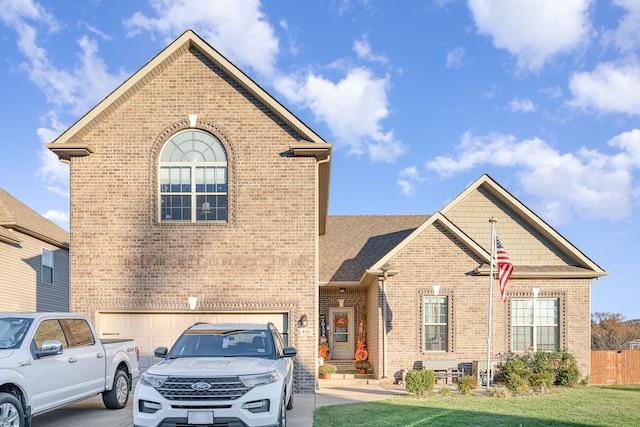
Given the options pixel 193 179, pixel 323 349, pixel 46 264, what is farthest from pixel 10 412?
pixel 46 264

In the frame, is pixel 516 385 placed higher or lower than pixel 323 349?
higher

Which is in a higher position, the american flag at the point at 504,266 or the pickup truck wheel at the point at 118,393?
the american flag at the point at 504,266

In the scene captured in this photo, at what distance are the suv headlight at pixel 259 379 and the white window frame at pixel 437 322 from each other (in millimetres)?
11762

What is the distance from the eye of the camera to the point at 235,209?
1524 cm

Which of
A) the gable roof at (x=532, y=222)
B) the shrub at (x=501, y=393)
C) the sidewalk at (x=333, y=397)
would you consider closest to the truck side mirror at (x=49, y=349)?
the sidewalk at (x=333, y=397)

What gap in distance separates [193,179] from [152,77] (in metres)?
2.81

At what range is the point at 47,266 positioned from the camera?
85.9 feet

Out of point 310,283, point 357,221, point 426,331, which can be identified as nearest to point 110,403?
point 310,283

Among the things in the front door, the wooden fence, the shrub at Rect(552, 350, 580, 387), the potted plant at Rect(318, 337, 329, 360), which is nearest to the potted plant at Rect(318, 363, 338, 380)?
the potted plant at Rect(318, 337, 329, 360)

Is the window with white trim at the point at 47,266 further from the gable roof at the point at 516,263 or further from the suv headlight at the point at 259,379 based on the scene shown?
the suv headlight at the point at 259,379

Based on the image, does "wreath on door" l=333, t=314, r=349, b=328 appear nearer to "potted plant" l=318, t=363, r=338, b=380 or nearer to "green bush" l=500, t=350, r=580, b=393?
"potted plant" l=318, t=363, r=338, b=380

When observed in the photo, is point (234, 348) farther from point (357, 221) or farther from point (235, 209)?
point (357, 221)

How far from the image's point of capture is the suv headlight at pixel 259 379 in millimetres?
8305

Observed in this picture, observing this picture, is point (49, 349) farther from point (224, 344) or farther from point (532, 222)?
point (532, 222)
